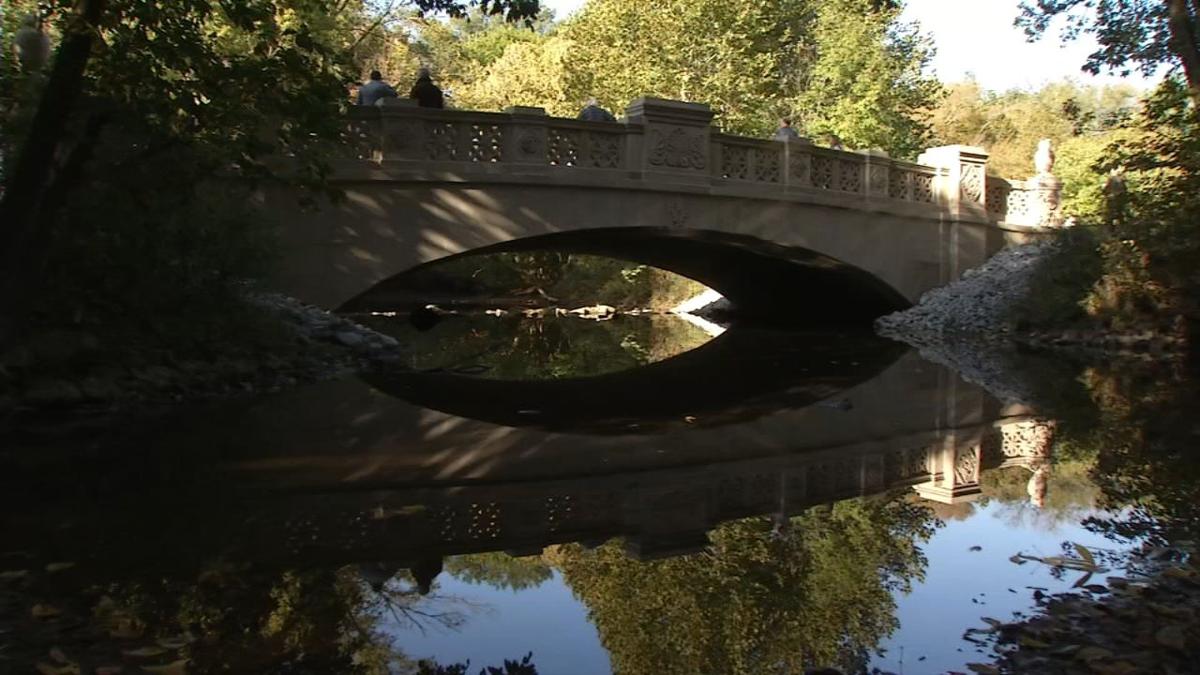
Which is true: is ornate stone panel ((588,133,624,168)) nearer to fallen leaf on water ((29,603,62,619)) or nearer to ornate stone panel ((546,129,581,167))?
ornate stone panel ((546,129,581,167))

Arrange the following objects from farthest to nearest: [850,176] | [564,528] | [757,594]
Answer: [850,176]
[564,528]
[757,594]

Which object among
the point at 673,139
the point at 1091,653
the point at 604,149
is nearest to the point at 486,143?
the point at 604,149

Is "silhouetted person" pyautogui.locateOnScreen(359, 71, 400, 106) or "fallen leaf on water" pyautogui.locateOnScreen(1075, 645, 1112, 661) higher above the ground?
"silhouetted person" pyautogui.locateOnScreen(359, 71, 400, 106)

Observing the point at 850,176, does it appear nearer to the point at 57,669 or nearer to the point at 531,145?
the point at 531,145

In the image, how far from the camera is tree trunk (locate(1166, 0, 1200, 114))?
441 inches

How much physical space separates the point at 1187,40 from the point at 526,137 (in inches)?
301

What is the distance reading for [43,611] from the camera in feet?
10.6

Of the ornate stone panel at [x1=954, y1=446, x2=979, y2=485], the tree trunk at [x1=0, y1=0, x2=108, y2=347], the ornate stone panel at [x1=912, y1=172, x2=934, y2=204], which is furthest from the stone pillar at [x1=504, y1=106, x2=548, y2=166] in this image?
the ornate stone panel at [x1=912, y1=172, x2=934, y2=204]

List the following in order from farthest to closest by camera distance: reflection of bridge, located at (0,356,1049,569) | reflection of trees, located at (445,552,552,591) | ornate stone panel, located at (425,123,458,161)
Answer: ornate stone panel, located at (425,123,458,161) < reflection of bridge, located at (0,356,1049,569) < reflection of trees, located at (445,552,552,591)

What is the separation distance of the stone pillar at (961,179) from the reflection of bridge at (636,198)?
1.0 inches

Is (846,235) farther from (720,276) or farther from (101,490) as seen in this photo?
(101,490)

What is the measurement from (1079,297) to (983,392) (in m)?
6.65

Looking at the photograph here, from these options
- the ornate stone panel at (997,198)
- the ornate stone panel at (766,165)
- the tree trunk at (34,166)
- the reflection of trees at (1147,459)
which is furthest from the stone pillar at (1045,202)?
the tree trunk at (34,166)

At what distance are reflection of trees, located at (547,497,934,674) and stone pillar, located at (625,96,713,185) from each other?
10.2m
